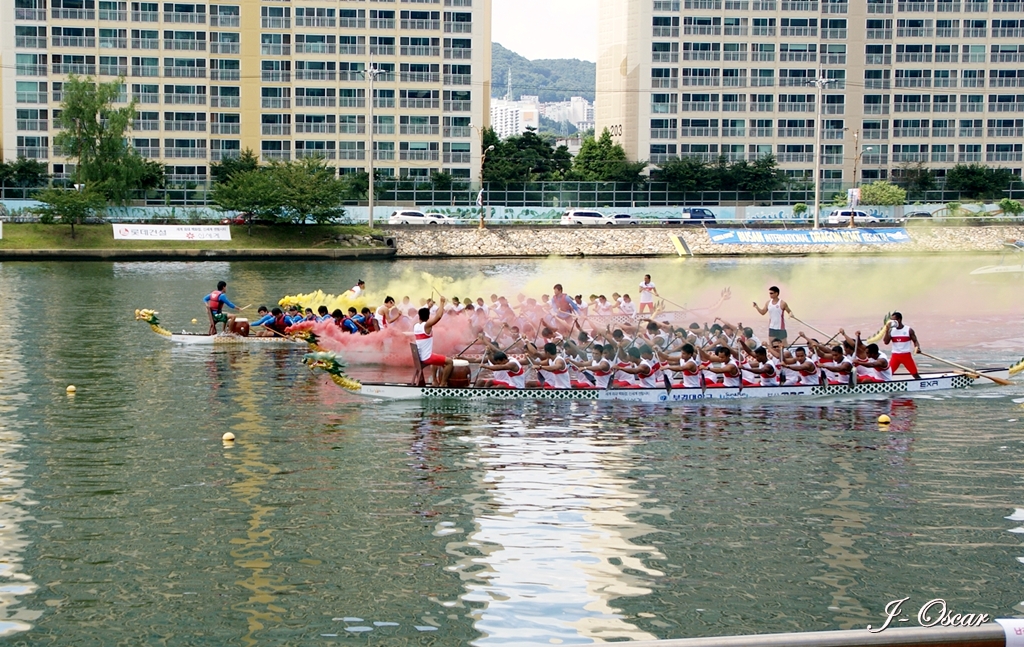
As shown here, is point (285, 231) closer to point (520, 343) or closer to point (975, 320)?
point (975, 320)

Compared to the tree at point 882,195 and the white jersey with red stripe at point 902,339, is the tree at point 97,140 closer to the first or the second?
the tree at point 882,195

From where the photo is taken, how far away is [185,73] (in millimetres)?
100062

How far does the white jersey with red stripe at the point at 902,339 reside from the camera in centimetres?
2812

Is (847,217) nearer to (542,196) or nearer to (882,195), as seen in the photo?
(882,195)

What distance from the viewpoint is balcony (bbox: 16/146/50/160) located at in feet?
319

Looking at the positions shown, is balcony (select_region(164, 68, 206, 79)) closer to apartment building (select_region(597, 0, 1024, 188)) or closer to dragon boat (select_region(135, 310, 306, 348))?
apartment building (select_region(597, 0, 1024, 188))

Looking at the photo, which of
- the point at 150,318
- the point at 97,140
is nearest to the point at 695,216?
the point at 97,140

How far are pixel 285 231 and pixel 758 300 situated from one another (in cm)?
4107

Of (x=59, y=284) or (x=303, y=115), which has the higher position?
(x=303, y=115)

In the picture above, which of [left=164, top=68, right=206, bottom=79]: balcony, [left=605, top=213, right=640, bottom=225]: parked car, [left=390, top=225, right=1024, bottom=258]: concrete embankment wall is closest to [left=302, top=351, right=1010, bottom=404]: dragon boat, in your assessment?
[left=390, top=225, right=1024, bottom=258]: concrete embankment wall

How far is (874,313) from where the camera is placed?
144 ft

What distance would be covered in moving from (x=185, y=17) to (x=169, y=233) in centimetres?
3093

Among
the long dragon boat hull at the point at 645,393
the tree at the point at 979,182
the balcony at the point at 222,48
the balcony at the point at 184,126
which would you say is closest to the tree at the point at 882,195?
the tree at the point at 979,182

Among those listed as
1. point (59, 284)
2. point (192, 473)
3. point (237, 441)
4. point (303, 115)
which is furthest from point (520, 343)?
point (303, 115)
